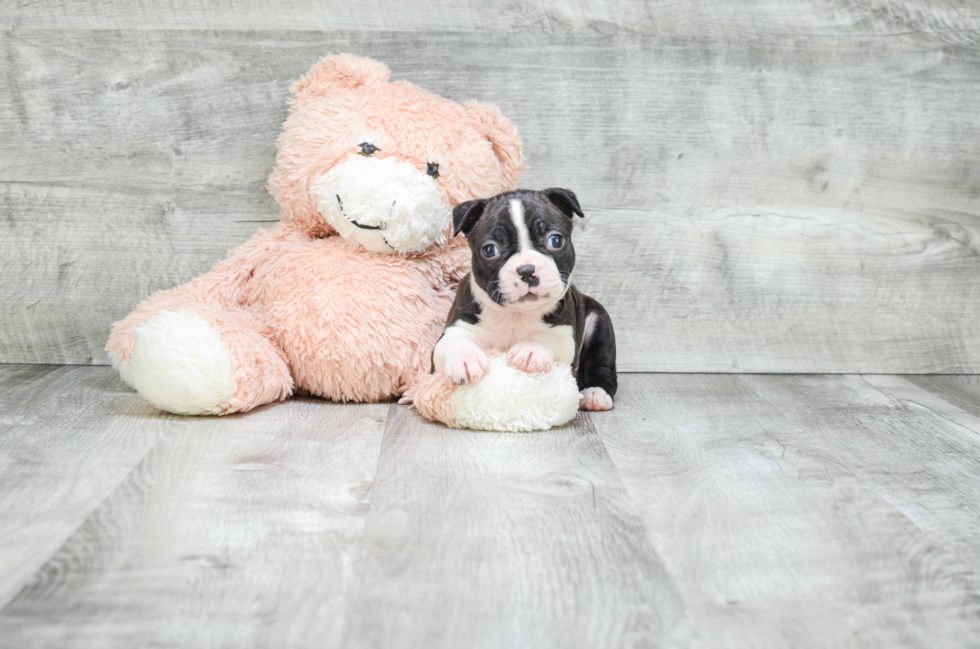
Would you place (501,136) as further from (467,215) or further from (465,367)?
(465,367)

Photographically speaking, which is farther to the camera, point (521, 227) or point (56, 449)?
point (521, 227)

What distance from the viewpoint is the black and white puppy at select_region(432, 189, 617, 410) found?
141cm

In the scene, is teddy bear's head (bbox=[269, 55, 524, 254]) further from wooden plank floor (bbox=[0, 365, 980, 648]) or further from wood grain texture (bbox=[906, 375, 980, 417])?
wood grain texture (bbox=[906, 375, 980, 417])

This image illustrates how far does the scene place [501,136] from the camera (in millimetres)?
1694

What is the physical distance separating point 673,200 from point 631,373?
418 mm

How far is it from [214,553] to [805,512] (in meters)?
0.75

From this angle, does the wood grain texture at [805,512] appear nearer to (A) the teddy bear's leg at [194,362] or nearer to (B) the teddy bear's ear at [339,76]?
(A) the teddy bear's leg at [194,362]

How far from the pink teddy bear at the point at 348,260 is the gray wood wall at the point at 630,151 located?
21 centimetres

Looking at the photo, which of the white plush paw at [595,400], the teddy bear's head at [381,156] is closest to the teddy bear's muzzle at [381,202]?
the teddy bear's head at [381,156]

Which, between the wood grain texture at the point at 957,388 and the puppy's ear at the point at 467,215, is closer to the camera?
the puppy's ear at the point at 467,215

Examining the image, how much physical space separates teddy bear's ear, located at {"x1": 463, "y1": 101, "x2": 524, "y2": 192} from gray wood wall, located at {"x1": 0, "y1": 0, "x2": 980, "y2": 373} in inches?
7.3

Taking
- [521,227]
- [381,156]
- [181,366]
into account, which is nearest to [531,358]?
[521,227]

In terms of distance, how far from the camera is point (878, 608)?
87 cm

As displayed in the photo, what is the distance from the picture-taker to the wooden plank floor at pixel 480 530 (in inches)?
32.4
